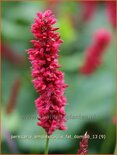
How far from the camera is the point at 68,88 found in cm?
480

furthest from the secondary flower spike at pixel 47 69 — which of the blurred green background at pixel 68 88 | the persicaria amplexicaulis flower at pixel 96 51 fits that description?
the persicaria amplexicaulis flower at pixel 96 51

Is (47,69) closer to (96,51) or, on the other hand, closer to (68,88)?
(96,51)

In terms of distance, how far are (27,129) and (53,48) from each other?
261cm

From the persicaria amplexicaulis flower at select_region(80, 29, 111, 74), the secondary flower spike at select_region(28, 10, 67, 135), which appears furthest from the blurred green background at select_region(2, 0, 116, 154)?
the secondary flower spike at select_region(28, 10, 67, 135)

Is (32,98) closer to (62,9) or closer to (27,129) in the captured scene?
(27,129)

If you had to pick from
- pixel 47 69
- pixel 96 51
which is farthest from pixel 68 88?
pixel 47 69

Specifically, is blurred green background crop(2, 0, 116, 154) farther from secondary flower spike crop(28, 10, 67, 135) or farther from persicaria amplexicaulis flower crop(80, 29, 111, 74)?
secondary flower spike crop(28, 10, 67, 135)

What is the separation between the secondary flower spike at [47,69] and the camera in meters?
1.70

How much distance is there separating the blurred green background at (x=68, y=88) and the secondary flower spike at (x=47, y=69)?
64.0 inches

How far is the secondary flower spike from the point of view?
67.1 inches

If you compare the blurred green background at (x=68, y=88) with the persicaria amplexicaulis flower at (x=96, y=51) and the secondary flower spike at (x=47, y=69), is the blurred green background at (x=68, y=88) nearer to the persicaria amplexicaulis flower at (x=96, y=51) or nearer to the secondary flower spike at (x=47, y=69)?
the persicaria amplexicaulis flower at (x=96, y=51)

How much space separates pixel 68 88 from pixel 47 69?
3.10m

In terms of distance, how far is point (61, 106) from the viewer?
1.78 metres

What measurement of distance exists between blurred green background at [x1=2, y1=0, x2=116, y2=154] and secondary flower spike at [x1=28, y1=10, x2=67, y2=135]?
1626 millimetres
